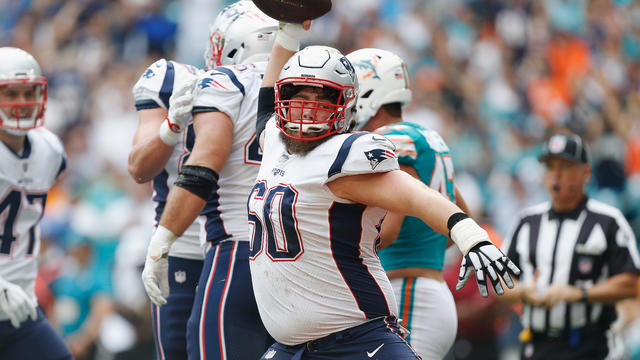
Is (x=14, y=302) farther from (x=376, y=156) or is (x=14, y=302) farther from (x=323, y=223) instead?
(x=376, y=156)

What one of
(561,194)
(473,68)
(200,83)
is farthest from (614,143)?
(200,83)

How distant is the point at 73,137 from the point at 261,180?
32.4 feet

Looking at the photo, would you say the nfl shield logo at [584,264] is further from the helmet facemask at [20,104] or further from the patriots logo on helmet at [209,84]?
the helmet facemask at [20,104]

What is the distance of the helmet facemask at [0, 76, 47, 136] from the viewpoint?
18.0 ft

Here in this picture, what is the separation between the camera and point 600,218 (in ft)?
21.6

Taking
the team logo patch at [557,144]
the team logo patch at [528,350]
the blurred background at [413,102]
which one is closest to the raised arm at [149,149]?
the team logo patch at [557,144]

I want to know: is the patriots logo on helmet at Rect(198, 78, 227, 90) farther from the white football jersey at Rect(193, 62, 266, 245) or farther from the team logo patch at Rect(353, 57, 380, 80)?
the team logo patch at Rect(353, 57, 380, 80)

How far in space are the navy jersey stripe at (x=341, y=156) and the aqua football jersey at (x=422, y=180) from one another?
1.07 m

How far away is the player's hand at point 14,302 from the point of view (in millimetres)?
5203

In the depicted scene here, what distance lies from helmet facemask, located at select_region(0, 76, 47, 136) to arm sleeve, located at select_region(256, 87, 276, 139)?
5.96 feet

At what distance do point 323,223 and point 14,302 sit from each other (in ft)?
7.59

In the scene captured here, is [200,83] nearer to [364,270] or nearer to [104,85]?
[364,270]

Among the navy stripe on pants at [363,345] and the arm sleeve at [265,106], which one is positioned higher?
the arm sleeve at [265,106]

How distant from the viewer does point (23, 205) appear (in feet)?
18.4
